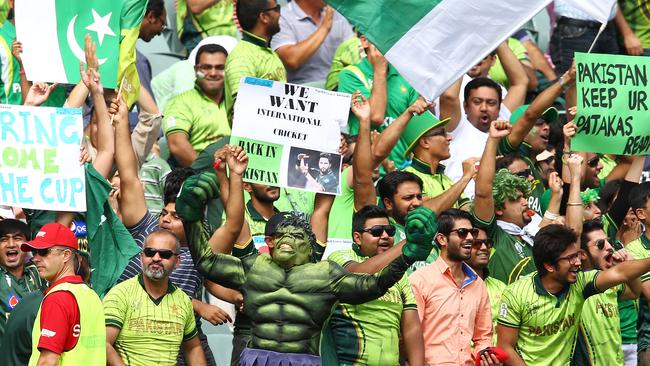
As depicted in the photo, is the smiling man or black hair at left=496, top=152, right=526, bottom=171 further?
black hair at left=496, top=152, right=526, bottom=171

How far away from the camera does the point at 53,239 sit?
9797 millimetres

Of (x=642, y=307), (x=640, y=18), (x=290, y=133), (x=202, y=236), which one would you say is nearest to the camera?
(x=202, y=236)

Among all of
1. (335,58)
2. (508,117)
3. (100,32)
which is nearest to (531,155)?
(508,117)

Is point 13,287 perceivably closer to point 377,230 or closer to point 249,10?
point 377,230

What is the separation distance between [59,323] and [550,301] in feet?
11.1

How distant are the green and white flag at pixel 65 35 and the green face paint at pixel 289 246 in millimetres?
2471

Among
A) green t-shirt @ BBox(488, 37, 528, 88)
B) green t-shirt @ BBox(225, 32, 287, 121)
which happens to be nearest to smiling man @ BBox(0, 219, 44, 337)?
green t-shirt @ BBox(225, 32, 287, 121)

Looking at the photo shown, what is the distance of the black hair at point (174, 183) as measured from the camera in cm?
1174

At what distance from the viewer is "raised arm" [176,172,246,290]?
9703mm

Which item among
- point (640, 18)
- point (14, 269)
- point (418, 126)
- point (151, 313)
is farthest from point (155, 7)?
point (640, 18)

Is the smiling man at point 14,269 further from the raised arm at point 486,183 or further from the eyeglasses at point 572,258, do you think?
A: the eyeglasses at point 572,258

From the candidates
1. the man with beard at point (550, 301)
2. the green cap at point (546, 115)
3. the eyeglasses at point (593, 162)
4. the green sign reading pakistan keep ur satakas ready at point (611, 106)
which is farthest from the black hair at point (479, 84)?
the man with beard at point (550, 301)

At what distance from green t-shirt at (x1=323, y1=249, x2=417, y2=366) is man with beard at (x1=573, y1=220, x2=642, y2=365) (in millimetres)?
1653

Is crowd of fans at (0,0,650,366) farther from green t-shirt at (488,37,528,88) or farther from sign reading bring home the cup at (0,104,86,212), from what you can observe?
green t-shirt at (488,37,528,88)
